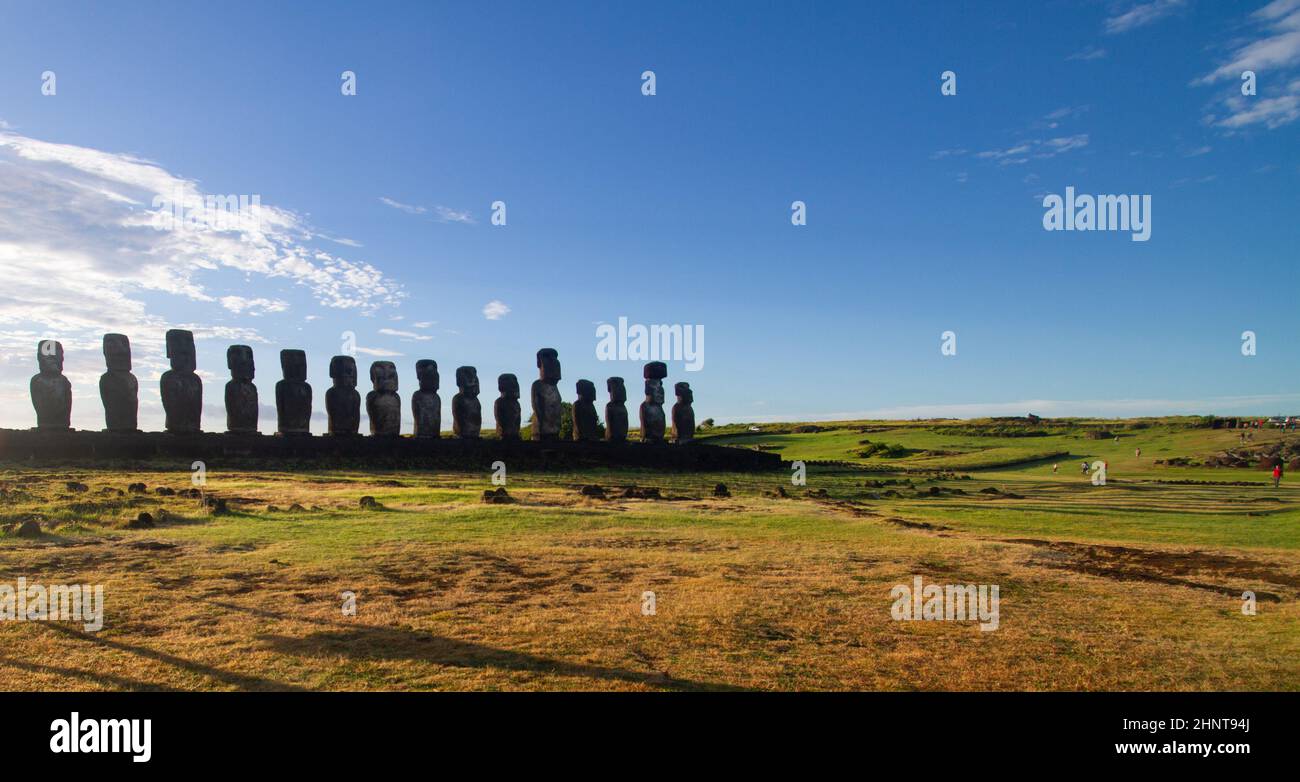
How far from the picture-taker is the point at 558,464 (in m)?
33.4

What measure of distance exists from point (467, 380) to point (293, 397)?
6.71 metres

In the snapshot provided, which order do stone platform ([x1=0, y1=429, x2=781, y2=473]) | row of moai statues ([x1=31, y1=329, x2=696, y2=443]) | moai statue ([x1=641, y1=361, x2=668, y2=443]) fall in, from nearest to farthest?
stone platform ([x1=0, y1=429, x2=781, y2=473]) → row of moai statues ([x1=31, y1=329, x2=696, y2=443]) → moai statue ([x1=641, y1=361, x2=668, y2=443])

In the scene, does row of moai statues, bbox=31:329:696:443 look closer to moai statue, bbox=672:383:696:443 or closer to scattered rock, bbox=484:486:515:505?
moai statue, bbox=672:383:696:443

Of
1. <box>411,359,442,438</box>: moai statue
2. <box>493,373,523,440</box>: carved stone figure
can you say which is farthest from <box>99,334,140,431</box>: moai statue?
<box>493,373,523,440</box>: carved stone figure

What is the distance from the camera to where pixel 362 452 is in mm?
30797

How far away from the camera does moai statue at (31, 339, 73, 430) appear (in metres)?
27.2

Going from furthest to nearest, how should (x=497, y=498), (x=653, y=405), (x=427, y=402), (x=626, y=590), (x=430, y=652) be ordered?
(x=653, y=405), (x=427, y=402), (x=497, y=498), (x=626, y=590), (x=430, y=652)

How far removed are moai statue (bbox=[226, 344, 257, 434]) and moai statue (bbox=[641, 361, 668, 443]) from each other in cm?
1627

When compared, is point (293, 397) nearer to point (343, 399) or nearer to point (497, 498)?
point (343, 399)

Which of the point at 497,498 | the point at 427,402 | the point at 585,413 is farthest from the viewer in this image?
the point at 585,413

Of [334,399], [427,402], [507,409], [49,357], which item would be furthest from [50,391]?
[507,409]
